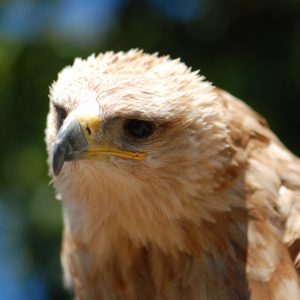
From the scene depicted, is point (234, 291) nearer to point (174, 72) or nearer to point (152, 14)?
point (174, 72)

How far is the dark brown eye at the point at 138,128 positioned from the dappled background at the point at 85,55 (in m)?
1.82

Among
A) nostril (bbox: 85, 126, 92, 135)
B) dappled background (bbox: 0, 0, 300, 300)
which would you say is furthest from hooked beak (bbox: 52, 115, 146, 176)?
dappled background (bbox: 0, 0, 300, 300)

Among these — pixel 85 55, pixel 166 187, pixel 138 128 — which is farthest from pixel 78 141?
pixel 85 55

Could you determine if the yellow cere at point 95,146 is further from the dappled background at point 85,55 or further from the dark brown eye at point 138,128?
the dappled background at point 85,55

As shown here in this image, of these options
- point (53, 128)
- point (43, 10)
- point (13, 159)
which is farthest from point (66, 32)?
point (53, 128)

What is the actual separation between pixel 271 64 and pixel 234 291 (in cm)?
213

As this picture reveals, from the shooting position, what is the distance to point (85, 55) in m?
4.33

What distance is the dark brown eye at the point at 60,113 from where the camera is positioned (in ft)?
7.42

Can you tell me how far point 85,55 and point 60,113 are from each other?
2.08m

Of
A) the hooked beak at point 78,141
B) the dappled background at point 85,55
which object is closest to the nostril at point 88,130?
the hooked beak at point 78,141

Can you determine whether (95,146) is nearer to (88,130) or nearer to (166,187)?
(88,130)

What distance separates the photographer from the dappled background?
4.13 m

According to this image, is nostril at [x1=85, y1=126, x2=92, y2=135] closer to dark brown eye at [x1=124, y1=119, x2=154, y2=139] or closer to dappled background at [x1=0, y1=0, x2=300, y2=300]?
dark brown eye at [x1=124, y1=119, x2=154, y2=139]

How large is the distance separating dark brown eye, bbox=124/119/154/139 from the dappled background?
1824 millimetres
